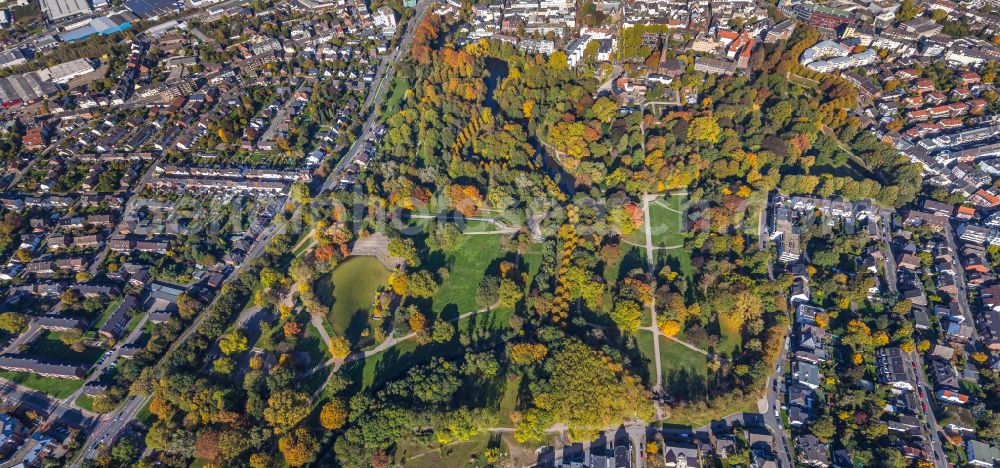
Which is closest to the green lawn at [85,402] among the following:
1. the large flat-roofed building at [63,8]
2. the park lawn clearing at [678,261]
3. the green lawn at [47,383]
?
the green lawn at [47,383]

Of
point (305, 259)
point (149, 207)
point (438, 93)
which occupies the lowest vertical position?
point (305, 259)

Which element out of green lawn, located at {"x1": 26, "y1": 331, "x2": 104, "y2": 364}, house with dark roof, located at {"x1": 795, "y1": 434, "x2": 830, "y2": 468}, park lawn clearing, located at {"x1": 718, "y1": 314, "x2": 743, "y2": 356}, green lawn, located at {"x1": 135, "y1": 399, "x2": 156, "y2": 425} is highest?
green lawn, located at {"x1": 26, "y1": 331, "x2": 104, "y2": 364}

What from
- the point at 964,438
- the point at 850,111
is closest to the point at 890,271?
the point at 964,438

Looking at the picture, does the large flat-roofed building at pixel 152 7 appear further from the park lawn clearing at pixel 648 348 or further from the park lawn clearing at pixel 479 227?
the park lawn clearing at pixel 648 348

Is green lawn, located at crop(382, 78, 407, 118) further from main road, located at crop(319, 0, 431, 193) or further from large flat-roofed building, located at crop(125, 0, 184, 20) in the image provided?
large flat-roofed building, located at crop(125, 0, 184, 20)

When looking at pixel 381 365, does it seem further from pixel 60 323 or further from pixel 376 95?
pixel 376 95

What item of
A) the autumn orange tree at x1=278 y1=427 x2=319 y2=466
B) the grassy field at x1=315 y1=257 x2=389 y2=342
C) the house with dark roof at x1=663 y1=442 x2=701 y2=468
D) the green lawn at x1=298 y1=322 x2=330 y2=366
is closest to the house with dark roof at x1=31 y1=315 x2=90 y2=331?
the green lawn at x1=298 y1=322 x2=330 y2=366

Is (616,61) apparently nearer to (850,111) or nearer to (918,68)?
(850,111)
